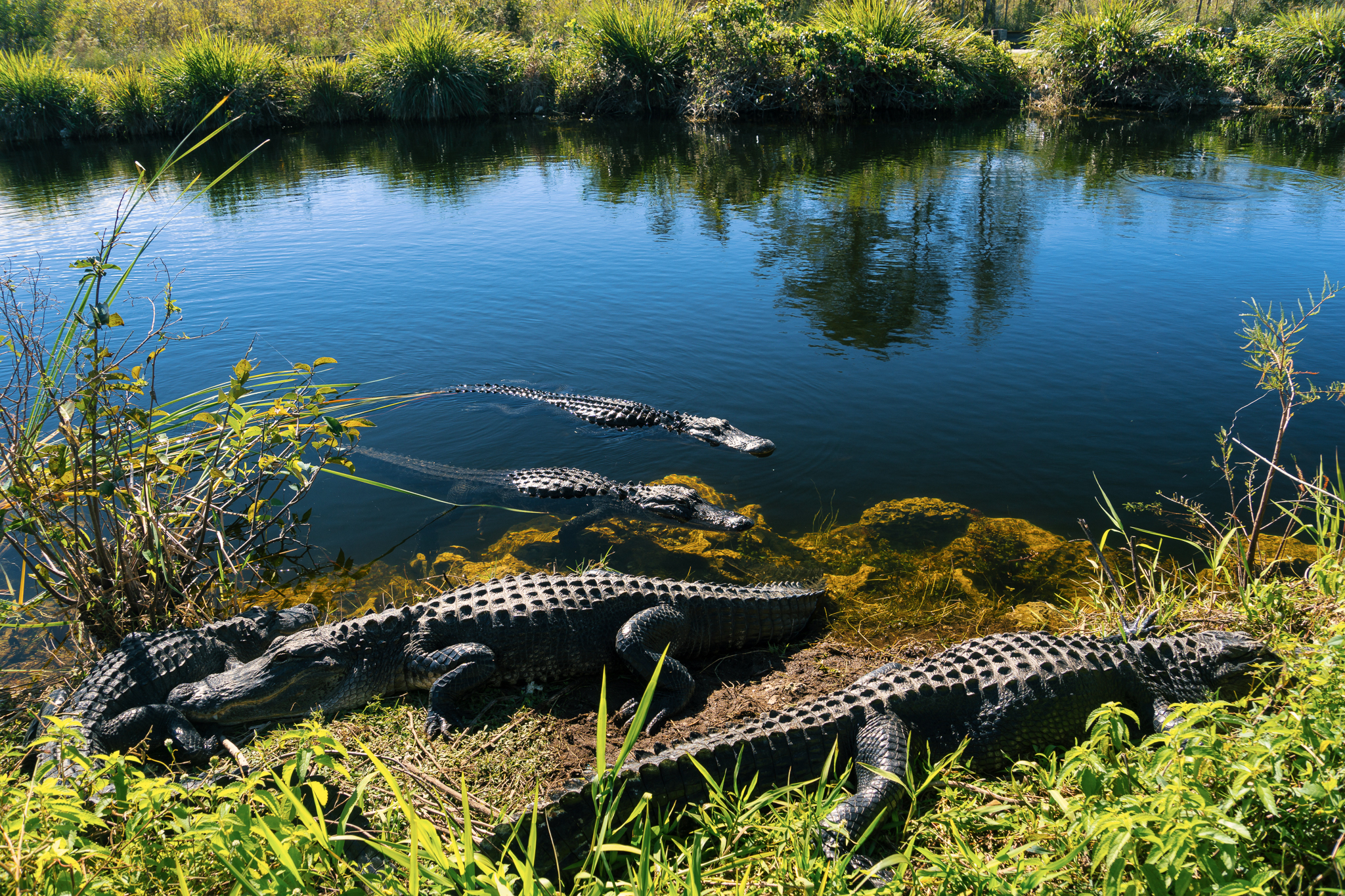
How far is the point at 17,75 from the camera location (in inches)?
877

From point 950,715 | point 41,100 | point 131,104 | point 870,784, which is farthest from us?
point 131,104

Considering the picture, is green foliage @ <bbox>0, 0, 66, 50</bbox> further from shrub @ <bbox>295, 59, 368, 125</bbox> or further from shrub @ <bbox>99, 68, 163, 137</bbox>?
shrub @ <bbox>295, 59, 368, 125</bbox>

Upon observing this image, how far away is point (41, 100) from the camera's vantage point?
22609 millimetres

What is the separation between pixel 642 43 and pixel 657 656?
25861 mm

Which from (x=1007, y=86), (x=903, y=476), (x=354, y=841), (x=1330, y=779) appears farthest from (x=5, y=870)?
(x=1007, y=86)

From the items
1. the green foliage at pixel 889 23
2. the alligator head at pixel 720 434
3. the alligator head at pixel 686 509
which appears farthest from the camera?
the green foliage at pixel 889 23

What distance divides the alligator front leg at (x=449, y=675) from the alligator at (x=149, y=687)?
3.13 feet

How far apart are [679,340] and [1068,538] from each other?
495 cm

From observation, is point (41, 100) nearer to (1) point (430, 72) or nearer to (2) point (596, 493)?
(1) point (430, 72)

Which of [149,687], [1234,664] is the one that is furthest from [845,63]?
[149,687]

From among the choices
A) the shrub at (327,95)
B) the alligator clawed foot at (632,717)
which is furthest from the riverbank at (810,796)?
the shrub at (327,95)

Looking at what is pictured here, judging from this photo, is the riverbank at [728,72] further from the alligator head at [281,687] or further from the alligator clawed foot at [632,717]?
the alligator head at [281,687]

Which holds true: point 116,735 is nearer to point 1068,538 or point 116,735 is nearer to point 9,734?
point 9,734

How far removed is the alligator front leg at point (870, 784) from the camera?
281 cm
